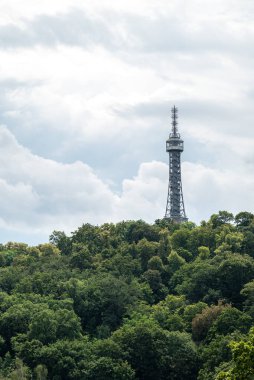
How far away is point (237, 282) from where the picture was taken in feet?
315

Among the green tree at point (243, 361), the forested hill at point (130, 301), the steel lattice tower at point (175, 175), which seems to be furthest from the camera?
the steel lattice tower at point (175, 175)

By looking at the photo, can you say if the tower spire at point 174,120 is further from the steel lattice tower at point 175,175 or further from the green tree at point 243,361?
the green tree at point 243,361

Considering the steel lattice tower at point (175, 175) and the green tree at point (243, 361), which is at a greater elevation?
the steel lattice tower at point (175, 175)

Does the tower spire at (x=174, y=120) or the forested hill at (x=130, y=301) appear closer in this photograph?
the forested hill at (x=130, y=301)

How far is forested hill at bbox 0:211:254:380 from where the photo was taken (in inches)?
3132

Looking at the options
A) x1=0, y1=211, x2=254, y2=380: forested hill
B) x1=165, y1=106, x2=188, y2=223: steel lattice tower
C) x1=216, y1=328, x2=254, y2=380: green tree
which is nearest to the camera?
x1=216, y1=328, x2=254, y2=380: green tree

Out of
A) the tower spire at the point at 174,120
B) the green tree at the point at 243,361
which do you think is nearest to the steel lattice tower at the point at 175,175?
the tower spire at the point at 174,120

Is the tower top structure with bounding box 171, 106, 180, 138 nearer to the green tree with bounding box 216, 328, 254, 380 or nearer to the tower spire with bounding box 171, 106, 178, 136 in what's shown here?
the tower spire with bounding box 171, 106, 178, 136

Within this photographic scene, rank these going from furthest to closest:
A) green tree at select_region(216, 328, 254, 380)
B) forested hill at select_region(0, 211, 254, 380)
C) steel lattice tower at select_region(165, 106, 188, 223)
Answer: steel lattice tower at select_region(165, 106, 188, 223) → forested hill at select_region(0, 211, 254, 380) → green tree at select_region(216, 328, 254, 380)

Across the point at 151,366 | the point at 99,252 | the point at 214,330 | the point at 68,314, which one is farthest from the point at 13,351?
the point at 99,252

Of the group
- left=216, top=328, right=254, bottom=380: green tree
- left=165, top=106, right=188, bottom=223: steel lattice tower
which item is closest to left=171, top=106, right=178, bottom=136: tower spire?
left=165, top=106, right=188, bottom=223: steel lattice tower

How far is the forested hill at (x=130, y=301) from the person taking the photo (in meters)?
79.6

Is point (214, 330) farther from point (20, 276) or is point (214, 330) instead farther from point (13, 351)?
point (20, 276)

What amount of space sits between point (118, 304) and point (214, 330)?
48.0ft
